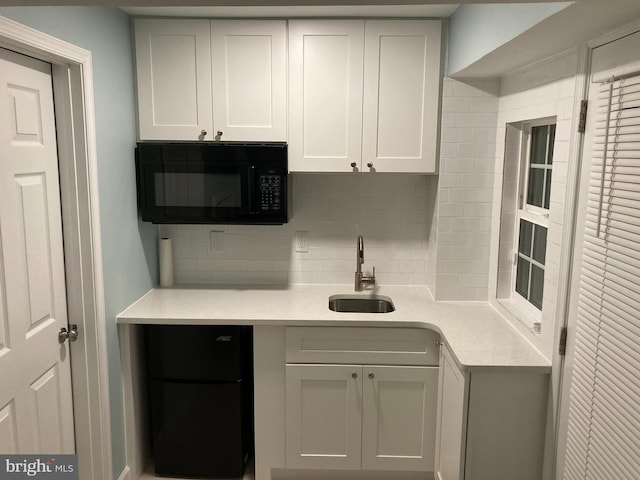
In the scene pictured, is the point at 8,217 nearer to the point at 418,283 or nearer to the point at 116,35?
the point at 116,35

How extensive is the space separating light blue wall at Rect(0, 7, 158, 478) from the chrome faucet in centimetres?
117

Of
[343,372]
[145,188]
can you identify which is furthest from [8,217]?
[343,372]

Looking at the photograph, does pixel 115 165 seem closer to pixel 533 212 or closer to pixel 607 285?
pixel 533 212

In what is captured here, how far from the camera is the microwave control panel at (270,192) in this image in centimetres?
266

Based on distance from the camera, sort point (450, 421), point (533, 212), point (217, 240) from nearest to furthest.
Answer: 1. point (450, 421)
2. point (533, 212)
3. point (217, 240)

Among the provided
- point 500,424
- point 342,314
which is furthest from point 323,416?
point 500,424

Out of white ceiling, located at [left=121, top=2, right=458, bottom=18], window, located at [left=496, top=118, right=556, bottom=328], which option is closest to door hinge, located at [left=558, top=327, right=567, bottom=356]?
window, located at [left=496, top=118, right=556, bottom=328]

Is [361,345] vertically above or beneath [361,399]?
above

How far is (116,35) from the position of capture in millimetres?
2434

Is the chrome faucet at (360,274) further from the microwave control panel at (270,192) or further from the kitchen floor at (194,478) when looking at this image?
the kitchen floor at (194,478)

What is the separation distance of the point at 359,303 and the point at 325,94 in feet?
3.81

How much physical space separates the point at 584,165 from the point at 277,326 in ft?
4.90

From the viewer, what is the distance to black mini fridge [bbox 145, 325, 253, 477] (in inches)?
102

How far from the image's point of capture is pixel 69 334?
2180 millimetres
